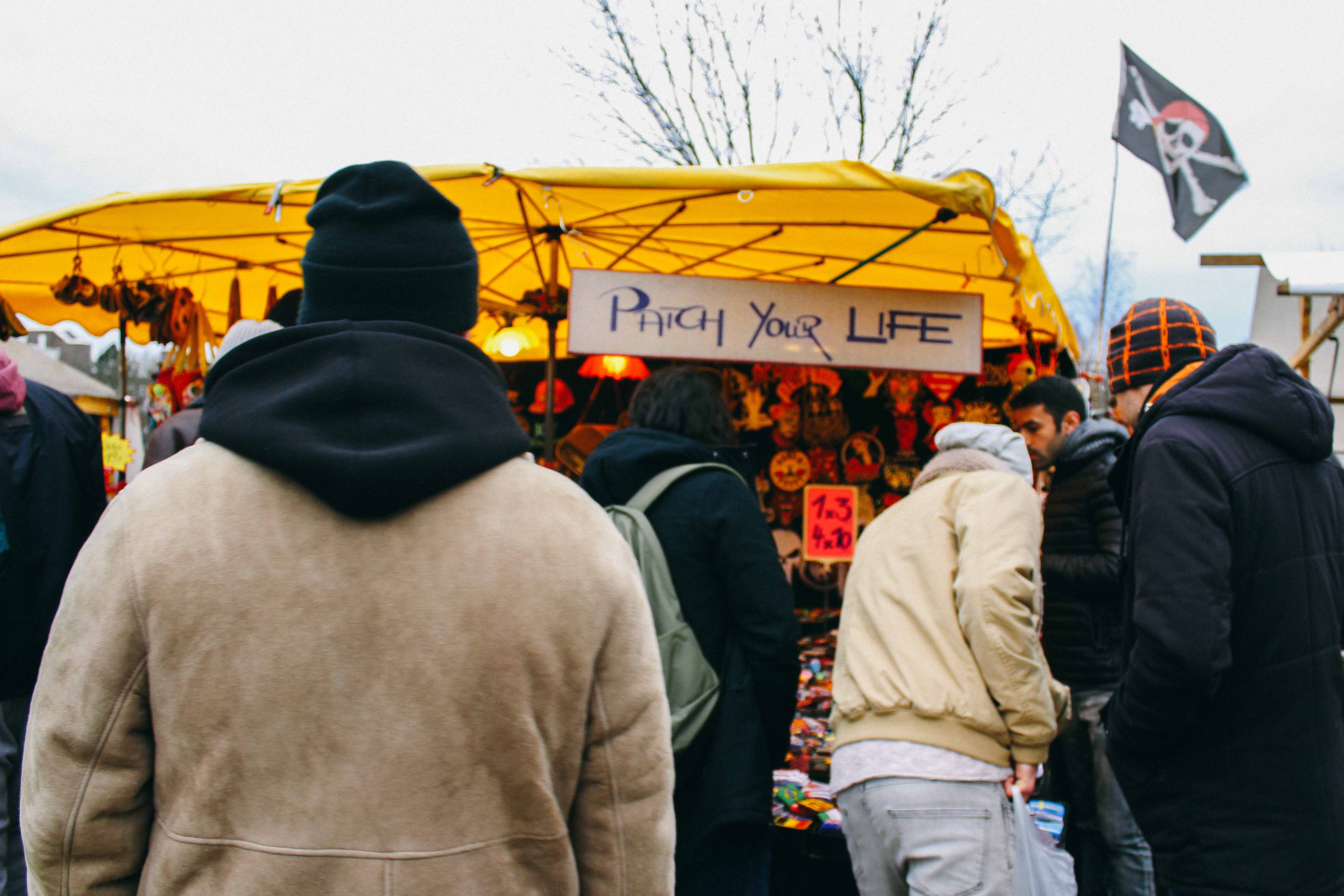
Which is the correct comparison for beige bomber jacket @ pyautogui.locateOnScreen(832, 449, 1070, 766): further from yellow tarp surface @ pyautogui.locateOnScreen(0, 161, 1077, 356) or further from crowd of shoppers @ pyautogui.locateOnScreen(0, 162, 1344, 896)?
yellow tarp surface @ pyautogui.locateOnScreen(0, 161, 1077, 356)

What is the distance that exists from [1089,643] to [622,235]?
2756mm

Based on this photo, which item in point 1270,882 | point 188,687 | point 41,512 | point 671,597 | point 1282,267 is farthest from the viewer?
point 1282,267

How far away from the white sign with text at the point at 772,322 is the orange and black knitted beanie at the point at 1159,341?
1206mm

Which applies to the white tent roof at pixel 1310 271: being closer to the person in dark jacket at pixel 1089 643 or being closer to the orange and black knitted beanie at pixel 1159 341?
the person in dark jacket at pixel 1089 643

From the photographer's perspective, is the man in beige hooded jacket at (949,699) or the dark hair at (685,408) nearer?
the man in beige hooded jacket at (949,699)

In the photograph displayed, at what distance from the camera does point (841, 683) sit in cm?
231

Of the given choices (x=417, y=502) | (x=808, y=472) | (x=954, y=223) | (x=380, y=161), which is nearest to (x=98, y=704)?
(x=417, y=502)

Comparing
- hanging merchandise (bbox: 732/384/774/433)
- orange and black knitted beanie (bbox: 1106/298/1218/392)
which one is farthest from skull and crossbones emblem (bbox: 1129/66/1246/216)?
orange and black knitted beanie (bbox: 1106/298/1218/392)

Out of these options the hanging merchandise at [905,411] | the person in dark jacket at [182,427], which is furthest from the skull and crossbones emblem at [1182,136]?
the person in dark jacket at [182,427]

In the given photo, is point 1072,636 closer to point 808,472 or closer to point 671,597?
point 671,597

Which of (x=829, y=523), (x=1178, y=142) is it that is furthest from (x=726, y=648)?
(x=1178, y=142)

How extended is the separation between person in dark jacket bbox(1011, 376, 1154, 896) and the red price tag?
6.95 feet

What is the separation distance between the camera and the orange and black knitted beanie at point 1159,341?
2.39 meters

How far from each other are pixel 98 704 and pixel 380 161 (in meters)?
0.79
